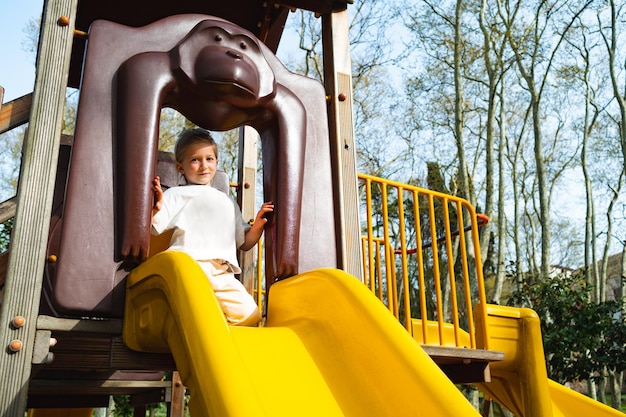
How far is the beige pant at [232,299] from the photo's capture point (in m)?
2.34

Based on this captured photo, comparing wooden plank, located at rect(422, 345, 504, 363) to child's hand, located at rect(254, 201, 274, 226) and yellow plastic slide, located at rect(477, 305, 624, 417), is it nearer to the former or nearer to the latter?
yellow plastic slide, located at rect(477, 305, 624, 417)

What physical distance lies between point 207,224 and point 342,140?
928 mm

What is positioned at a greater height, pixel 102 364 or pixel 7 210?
pixel 7 210

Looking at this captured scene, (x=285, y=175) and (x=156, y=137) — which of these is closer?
(x=156, y=137)

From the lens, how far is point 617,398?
16.1 m

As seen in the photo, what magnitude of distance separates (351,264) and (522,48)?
13616 millimetres

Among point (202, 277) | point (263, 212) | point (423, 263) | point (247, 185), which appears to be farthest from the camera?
point (423, 263)

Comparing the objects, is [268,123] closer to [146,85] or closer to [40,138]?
[146,85]

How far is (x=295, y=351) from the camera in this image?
1.95 meters

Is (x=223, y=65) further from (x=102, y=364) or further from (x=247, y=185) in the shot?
(x=247, y=185)

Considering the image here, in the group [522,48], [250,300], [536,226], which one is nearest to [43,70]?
[250,300]

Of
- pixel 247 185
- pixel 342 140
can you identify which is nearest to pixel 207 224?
pixel 342 140

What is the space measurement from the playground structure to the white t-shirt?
0.19m

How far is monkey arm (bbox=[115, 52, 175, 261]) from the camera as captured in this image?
226cm
